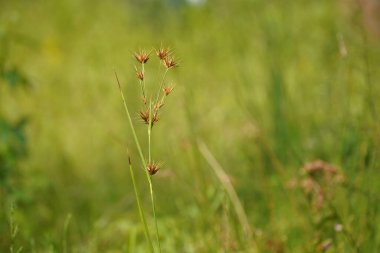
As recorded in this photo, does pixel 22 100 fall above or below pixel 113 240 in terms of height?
above

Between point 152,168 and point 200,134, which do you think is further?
point 200,134

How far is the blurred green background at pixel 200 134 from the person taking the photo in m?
1.24

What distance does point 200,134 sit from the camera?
2.12m

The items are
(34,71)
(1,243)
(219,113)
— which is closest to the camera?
(1,243)

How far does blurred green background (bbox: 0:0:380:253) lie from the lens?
1238 millimetres

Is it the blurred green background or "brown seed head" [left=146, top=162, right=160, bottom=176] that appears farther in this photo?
the blurred green background

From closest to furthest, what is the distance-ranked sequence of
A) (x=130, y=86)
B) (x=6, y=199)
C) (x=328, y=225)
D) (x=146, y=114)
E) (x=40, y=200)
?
1. (x=146, y=114)
2. (x=328, y=225)
3. (x=6, y=199)
4. (x=40, y=200)
5. (x=130, y=86)

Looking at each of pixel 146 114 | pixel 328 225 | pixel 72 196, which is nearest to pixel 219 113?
pixel 72 196

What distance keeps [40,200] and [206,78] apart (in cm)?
244

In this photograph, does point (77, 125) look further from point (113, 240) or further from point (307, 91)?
point (113, 240)

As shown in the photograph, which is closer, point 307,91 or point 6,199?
point 6,199

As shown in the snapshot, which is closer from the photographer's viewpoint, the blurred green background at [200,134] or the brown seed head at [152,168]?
the brown seed head at [152,168]

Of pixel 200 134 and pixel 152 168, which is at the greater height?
pixel 152 168

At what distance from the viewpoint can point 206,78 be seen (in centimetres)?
429
